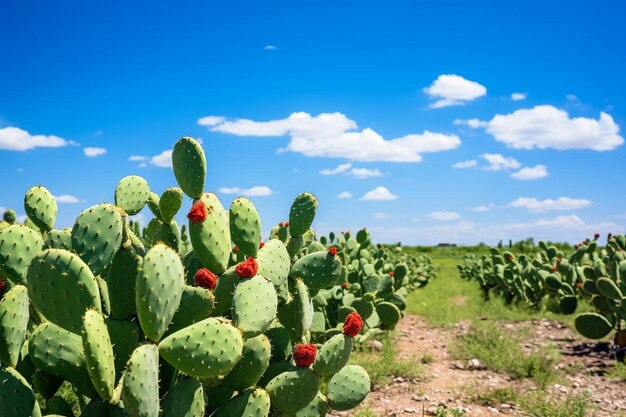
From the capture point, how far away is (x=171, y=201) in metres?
3.15

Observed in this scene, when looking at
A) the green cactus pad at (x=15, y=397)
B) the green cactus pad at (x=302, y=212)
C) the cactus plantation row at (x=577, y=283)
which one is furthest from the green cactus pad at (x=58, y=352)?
the cactus plantation row at (x=577, y=283)

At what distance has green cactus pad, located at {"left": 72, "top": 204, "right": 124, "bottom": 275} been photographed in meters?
2.35

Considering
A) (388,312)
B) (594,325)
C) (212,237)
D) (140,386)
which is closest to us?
(140,386)

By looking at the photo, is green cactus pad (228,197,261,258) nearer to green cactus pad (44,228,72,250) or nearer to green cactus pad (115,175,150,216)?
green cactus pad (115,175,150,216)

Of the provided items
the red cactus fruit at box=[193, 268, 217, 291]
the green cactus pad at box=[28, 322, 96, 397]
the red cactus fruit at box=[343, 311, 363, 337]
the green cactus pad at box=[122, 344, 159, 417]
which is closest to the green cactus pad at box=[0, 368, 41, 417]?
the green cactus pad at box=[28, 322, 96, 397]

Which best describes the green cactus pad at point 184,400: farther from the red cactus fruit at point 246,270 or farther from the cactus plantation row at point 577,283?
the cactus plantation row at point 577,283

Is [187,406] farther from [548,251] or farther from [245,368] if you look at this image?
[548,251]

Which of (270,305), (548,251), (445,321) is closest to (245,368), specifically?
(270,305)

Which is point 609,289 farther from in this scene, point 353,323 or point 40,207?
point 40,207

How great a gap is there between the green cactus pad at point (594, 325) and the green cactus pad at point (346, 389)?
17.1 ft

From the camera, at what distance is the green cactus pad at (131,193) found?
3096 mm

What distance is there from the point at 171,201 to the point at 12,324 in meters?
1.12

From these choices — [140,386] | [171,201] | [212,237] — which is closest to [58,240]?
[171,201]

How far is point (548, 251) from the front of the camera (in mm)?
12664
